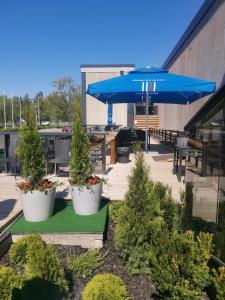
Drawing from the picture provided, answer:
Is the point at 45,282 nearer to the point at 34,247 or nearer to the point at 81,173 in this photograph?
the point at 34,247

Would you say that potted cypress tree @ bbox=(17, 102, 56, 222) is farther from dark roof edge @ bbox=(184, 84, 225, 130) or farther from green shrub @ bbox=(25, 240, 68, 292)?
dark roof edge @ bbox=(184, 84, 225, 130)

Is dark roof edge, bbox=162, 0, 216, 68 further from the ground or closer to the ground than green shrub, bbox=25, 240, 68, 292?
further from the ground

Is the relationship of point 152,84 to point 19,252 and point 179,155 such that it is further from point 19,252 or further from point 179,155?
point 19,252

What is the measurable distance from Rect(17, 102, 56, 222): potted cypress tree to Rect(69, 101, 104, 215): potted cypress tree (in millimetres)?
357

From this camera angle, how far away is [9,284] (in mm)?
1948

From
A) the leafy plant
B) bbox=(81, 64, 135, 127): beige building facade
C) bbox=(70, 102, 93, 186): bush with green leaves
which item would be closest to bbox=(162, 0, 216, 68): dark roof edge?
bbox=(81, 64, 135, 127): beige building facade

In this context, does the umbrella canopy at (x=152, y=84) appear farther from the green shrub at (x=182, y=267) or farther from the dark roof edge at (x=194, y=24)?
the green shrub at (x=182, y=267)

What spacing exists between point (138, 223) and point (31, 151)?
1751mm

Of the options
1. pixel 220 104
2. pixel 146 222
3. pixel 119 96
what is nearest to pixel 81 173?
pixel 146 222

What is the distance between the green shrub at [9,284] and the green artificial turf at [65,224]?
1.30 metres

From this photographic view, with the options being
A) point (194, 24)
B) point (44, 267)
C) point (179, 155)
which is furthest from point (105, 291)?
point (194, 24)

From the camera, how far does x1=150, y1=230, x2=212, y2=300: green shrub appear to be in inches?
77.4

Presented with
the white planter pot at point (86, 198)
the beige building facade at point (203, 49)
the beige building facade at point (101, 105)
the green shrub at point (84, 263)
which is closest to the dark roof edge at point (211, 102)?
the white planter pot at point (86, 198)

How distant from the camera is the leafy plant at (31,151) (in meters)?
3.58
